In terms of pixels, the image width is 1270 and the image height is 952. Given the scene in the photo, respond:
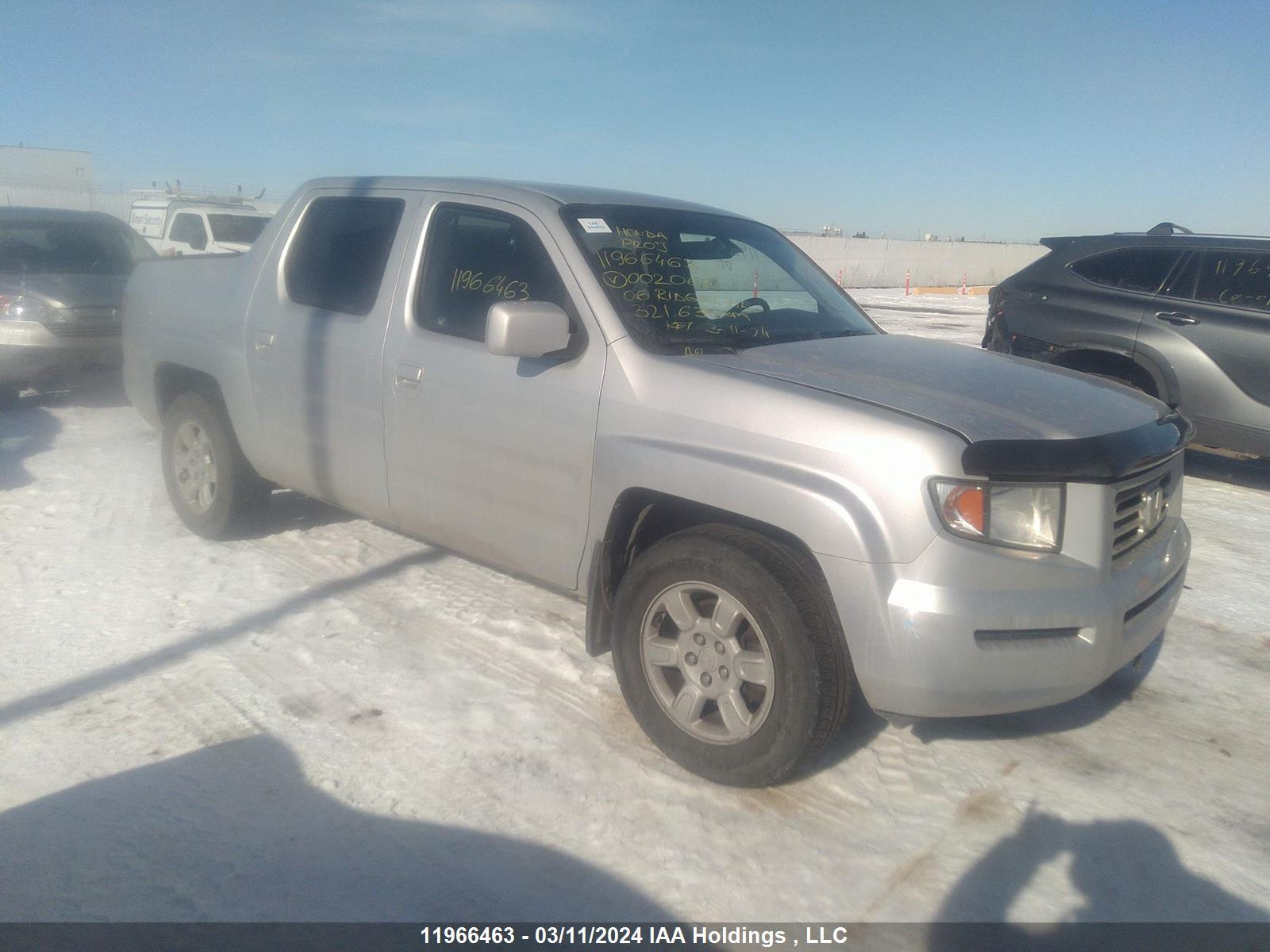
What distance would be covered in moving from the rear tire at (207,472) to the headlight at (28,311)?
373 cm

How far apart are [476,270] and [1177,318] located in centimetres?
522

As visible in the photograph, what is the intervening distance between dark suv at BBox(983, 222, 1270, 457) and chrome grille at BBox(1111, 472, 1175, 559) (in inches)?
139

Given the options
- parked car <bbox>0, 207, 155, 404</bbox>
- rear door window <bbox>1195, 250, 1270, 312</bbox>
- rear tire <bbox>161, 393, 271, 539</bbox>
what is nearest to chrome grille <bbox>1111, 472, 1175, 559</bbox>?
rear door window <bbox>1195, 250, 1270, 312</bbox>

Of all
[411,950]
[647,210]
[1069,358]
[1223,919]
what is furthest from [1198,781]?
[1069,358]

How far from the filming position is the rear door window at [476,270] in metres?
3.70

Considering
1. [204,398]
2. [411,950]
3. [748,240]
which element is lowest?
[411,950]

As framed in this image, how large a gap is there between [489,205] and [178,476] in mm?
2733

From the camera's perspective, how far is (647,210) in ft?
13.4

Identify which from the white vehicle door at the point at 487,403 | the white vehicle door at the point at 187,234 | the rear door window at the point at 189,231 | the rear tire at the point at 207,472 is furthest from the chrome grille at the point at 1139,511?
the rear door window at the point at 189,231

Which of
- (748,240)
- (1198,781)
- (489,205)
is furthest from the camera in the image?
(748,240)

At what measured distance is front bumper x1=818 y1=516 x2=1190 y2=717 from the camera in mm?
2633

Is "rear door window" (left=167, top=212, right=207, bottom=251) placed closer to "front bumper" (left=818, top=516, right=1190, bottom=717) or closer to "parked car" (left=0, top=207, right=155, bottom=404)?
"parked car" (left=0, top=207, right=155, bottom=404)

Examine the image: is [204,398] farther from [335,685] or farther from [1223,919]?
[1223,919]

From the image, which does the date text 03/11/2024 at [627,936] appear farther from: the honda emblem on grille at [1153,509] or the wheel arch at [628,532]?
the honda emblem on grille at [1153,509]
